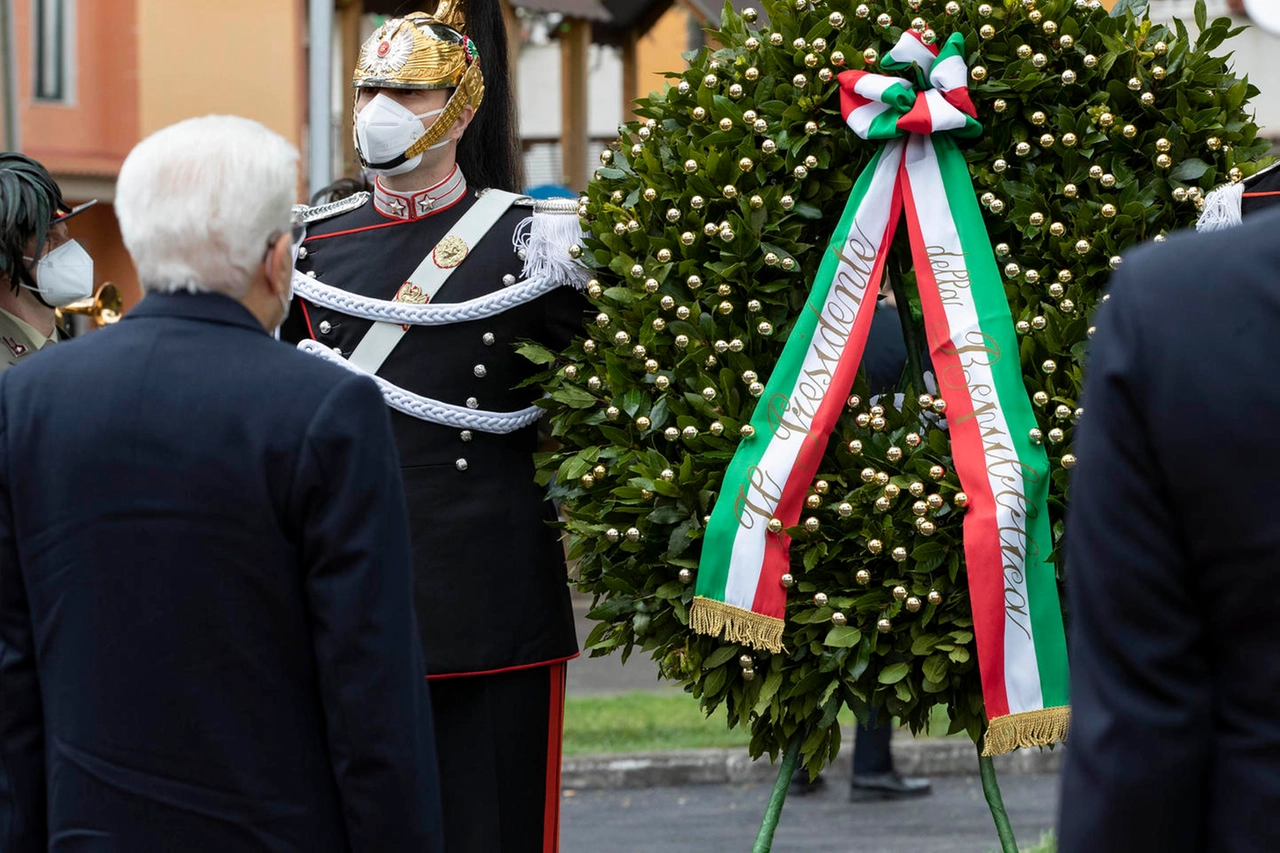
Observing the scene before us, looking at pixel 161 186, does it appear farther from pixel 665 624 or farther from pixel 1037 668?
pixel 1037 668

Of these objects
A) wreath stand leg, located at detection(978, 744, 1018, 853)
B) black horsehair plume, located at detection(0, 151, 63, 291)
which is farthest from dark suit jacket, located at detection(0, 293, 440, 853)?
black horsehair plume, located at detection(0, 151, 63, 291)

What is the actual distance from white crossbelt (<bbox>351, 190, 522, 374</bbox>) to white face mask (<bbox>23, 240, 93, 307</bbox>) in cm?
96

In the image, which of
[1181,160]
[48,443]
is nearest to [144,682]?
[48,443]

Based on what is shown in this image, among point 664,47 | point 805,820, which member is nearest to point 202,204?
point 805,820

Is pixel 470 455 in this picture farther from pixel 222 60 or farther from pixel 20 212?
pixel 222 60

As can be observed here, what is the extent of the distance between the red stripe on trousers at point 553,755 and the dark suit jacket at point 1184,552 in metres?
2.01

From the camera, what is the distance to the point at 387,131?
346 centimetres

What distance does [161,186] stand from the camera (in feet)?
7.10

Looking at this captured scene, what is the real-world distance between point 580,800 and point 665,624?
11.5 feet

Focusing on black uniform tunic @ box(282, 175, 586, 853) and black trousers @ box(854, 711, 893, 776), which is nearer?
black uniform tunic @ box(282, 175, 586, 853)

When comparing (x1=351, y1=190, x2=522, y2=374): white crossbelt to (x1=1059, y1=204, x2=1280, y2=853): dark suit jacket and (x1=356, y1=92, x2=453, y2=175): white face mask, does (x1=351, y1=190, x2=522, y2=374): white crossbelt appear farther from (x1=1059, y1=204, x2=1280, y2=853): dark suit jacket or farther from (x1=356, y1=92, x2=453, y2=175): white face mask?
(x1=1059, y1=204, x2=1280, y2=853): dark suit jacket

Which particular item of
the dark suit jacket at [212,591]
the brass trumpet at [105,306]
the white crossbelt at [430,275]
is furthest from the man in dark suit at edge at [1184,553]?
the brass trumpet at [105,306]

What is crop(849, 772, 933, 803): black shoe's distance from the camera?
6523 millimetres

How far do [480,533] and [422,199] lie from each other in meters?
0.70
